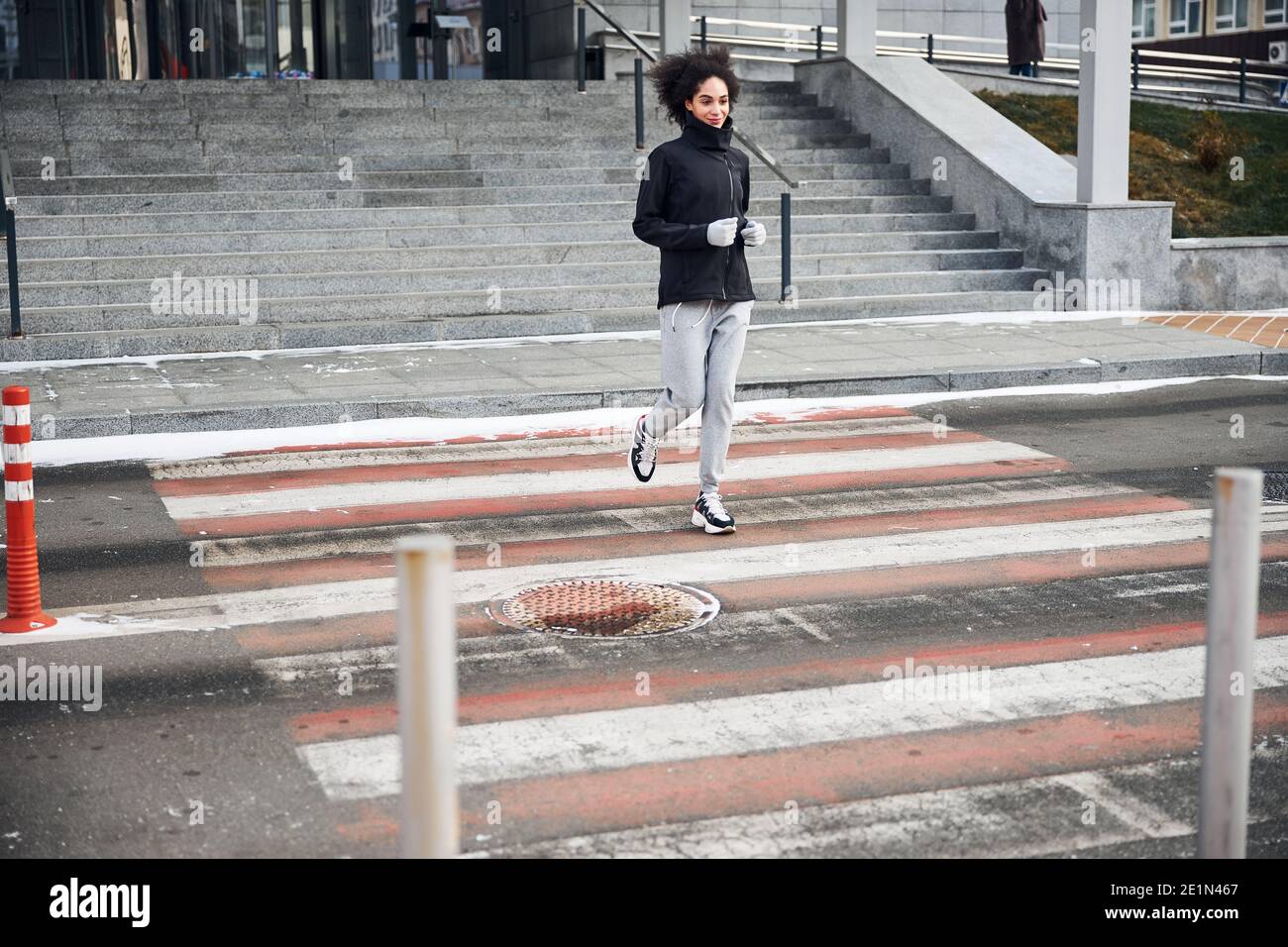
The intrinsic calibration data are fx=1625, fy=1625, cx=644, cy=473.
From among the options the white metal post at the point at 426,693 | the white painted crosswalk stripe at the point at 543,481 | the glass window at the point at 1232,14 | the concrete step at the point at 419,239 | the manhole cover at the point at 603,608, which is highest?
the glass window at the point at 1232,14

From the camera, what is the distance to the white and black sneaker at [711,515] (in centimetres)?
793

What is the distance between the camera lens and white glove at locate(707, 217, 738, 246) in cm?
752

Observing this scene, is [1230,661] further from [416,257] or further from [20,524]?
[416,257]

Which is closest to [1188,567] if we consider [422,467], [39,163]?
[422,467]

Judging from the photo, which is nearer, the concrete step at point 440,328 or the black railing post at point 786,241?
the concrete step at point 440,328

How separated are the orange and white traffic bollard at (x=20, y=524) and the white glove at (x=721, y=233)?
10.1ft

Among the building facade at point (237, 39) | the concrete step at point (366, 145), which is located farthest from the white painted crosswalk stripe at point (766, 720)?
the building facade at point (237, 39)

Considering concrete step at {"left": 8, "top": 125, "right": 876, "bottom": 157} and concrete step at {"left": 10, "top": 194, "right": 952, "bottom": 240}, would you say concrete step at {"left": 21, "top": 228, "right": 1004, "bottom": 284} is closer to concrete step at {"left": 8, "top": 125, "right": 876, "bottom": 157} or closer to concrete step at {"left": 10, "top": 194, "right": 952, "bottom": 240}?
concrete step at {"left": 10, "top": 194, "right": 952, "bottom": 240}

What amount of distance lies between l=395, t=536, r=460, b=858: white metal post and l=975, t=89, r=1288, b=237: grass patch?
55.3ft

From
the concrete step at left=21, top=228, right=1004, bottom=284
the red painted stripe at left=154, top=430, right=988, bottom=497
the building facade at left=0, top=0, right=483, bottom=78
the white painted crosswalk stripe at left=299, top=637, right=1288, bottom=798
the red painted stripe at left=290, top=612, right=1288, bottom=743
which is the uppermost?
the building facade at left=0, top=0, right=483, bottom=78

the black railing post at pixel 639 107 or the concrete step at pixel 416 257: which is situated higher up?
the black railing post at pixel 639 107

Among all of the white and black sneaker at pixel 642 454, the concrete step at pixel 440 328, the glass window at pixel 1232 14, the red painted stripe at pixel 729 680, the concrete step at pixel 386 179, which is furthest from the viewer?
the glass window at pixel 1232 14

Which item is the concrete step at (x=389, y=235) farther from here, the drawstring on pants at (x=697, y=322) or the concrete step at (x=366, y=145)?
the drawstring on pants at (x=697, y=322)

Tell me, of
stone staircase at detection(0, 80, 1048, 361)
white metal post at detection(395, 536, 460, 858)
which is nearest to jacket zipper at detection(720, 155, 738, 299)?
white metal post at detection(395, 536, 460, 858)
